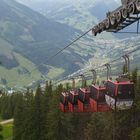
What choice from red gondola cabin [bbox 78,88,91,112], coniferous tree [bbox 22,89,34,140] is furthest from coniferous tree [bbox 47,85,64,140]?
red gondola cabin [bbox 78,88,91,112]

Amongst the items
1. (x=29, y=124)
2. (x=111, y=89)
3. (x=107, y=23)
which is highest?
(x=107, y=23)

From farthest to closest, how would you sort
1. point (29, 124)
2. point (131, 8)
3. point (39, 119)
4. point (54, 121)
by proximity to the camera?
point (39, 119) < point (29, 124) < point (54, 121) < point (131, 8)

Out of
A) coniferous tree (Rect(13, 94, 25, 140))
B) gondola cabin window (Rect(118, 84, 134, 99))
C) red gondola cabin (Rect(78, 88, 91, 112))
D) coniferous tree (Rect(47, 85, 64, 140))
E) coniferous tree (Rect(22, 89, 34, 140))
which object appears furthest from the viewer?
coniferous tree (Rect(13, 94, 25, 140))

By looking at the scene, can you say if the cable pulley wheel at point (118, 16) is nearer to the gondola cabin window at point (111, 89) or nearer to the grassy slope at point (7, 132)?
the gondola cabin window at point (111, 89)

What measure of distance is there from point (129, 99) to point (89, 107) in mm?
9578

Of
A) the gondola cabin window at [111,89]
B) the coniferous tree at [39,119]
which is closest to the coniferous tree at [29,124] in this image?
the coniferous tree at [39,119]

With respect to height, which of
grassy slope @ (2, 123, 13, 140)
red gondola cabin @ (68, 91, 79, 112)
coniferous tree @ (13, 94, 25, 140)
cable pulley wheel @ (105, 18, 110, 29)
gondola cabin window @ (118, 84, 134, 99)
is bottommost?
grassy slope @ (2, 123, 13, 140)

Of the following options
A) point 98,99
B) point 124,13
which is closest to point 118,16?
point 124,13

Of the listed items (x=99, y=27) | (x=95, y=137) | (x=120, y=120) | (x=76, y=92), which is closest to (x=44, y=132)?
(x=95, y=137)

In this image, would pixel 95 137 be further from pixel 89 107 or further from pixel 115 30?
pixel 115 30

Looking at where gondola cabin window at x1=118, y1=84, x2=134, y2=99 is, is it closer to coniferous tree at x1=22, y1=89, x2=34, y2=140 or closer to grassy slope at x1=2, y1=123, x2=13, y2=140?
coniferous tree at x1=22, y1=89, x2=34, y2=140

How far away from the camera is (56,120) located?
9588 centimetres

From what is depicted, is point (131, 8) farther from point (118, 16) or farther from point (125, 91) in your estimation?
point (125, 91)

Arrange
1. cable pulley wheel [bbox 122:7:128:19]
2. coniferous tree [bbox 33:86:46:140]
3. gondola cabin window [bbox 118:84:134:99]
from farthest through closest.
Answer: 1. coniferous tree [bbox 33:86:46:140]
2. gondola cabin window [bbox 118:84:134:99]
3. cable pulley wheel [bbox 122:7:128:19]
